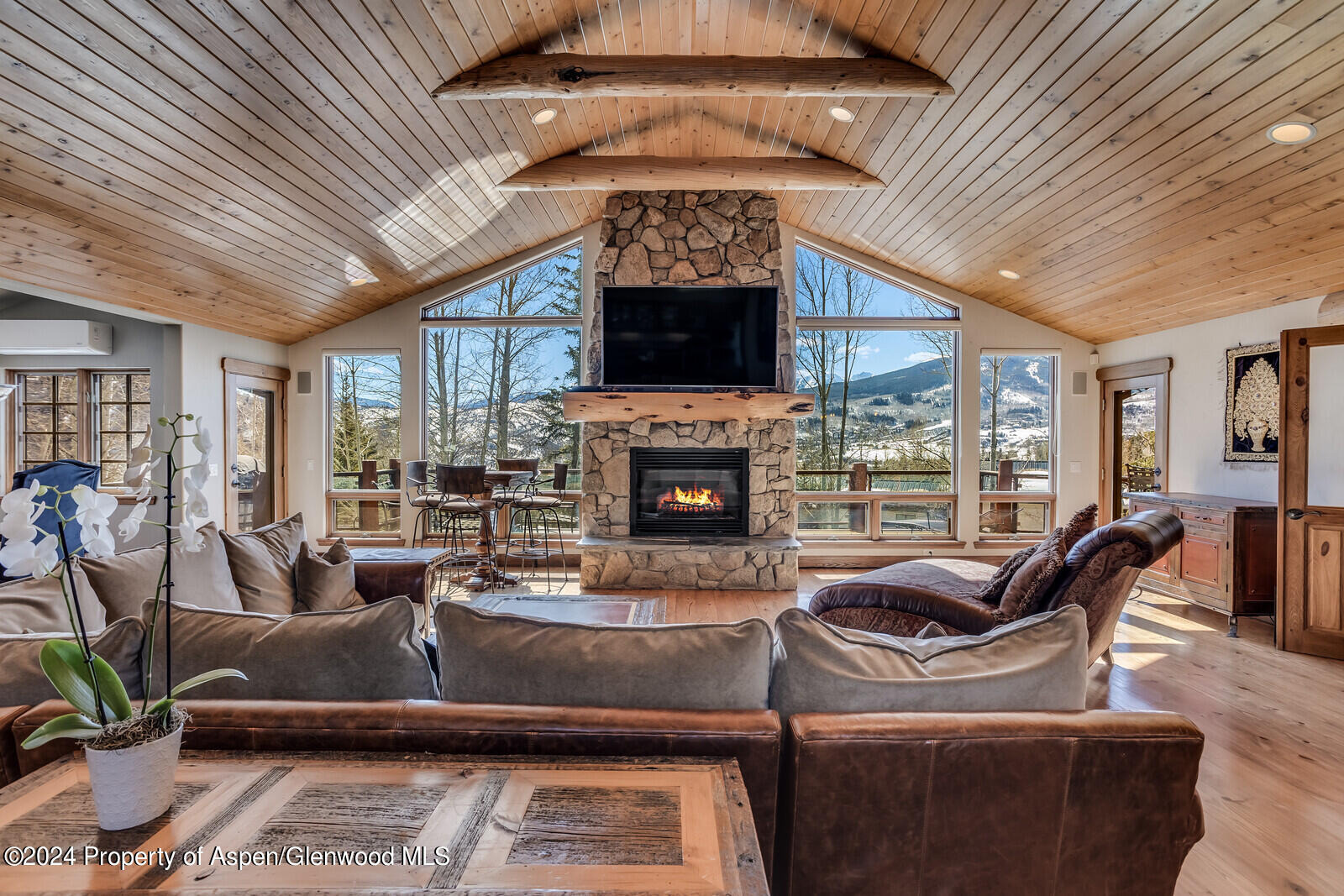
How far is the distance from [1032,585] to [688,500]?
3513 millimetres

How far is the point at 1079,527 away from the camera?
2.93m

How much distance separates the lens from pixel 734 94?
3.62 meters

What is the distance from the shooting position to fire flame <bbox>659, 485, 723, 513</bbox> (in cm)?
598

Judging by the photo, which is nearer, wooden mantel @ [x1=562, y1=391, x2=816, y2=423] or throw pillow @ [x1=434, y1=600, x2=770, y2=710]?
throw pillow @ [x1=434, y1=600, x2=770, y2=710]

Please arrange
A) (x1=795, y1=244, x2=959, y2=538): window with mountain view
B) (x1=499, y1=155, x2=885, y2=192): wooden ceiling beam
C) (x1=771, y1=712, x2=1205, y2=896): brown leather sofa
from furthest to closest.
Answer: (x1=795, y1=244, x2=959, y2=538): window with mountain view
(x1=499, y1=155, x2=885, y2=192): wooden ceiling beam
(x1=771, y1=712, x2=1205, y2=896): brown leather sofa

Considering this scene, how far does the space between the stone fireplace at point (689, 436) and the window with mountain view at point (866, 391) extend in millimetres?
722

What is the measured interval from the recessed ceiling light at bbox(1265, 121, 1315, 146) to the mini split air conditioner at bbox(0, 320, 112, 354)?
7.62 m

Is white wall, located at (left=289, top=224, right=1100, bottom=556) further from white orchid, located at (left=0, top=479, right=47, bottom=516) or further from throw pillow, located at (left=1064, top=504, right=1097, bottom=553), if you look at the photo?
white orchid, located at (left=0, top=479, right=47, bottom=516)

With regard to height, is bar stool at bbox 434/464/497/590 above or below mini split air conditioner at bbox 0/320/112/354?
below

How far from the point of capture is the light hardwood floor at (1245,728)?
1987mm

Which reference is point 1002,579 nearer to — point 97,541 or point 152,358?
point 97,541

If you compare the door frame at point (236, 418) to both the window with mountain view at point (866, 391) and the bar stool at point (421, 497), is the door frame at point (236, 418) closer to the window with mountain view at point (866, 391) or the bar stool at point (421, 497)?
the bar stool at point (421, 497)

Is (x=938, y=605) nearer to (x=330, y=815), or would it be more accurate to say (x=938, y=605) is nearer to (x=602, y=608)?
(x=602, y=608)

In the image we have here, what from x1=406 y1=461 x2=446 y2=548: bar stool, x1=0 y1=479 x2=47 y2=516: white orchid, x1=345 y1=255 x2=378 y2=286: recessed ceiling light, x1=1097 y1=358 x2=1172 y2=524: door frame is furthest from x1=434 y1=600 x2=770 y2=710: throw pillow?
x1=1097 y1=358 x2=1172 y2=524: door frame
